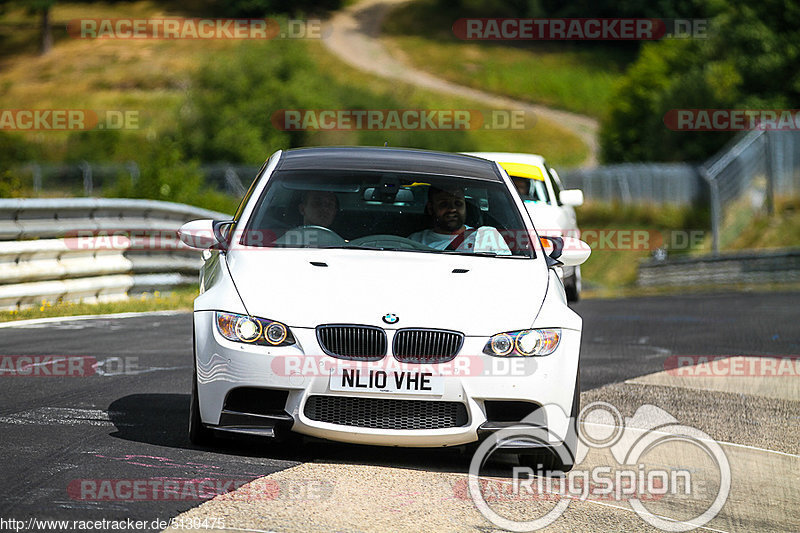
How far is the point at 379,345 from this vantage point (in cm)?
598

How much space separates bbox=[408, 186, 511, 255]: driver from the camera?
7215mm

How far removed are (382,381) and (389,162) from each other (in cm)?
204

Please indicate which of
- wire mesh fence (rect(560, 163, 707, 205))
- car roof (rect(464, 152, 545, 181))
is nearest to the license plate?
car roof (rect(464, 152, 545, 181))

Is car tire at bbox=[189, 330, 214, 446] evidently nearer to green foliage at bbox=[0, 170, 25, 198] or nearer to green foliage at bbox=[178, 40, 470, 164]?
green foliage at bbox=[0, 170, 25, 198]

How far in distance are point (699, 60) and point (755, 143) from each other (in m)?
28.9

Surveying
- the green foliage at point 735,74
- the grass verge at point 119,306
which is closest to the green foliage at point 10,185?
the grass verge at point 119,306

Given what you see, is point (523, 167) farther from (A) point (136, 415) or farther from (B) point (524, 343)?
(B) point (524, 343)

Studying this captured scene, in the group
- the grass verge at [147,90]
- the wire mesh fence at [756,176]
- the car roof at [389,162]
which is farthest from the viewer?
the grass verge at [147,90]

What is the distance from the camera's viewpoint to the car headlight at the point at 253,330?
19.7 ft

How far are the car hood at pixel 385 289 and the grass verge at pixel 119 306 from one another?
6.76 meters

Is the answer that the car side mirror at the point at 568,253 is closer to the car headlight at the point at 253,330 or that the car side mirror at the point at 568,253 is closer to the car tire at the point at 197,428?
the car headlight at the point at 253,330

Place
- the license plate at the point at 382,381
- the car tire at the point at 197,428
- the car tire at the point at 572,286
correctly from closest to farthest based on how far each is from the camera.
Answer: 1. the license plate at the point at 382,381
2. the car tire at the point at 197,428
3. the car tire at the point at 572,286

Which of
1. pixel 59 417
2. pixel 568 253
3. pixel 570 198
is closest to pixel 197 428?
pixel 59 417

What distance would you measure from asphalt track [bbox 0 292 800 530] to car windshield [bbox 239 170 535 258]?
1.18m
